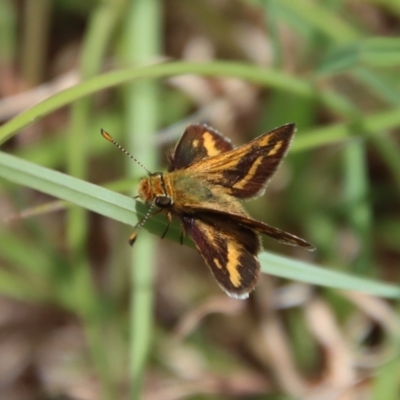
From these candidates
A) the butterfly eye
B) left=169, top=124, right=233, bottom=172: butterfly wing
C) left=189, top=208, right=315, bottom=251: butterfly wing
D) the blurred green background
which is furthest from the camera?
the blurred green background

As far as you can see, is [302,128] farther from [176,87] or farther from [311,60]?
[176,87]

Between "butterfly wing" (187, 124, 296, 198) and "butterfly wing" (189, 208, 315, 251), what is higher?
"butterfly wing" (187, 124, 296, 198)

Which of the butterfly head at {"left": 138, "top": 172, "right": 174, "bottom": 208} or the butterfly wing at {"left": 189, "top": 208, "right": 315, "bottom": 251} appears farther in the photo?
the butterfly head at {"left": 138, "top": 172, "right": 174, "bottom": 208}

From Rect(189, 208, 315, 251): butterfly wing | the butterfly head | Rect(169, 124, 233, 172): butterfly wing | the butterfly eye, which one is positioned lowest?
Rect(189, 208, 315, 251): butterfly wing

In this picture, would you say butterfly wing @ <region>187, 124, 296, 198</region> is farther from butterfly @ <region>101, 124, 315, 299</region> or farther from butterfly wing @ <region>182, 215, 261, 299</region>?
butterfly wing @ <region>182, 215, 261, 299</region>

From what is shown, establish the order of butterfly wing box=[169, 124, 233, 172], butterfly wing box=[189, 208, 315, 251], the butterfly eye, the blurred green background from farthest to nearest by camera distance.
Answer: the blurred green background → butterfly wing box=[169, 124, 233, 172] → the butterfly eye → butterfly wing box=[189, 208, 315, 251]

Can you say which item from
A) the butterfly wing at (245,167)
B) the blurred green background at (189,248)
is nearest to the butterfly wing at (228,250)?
the butterfly wing at (245,167)

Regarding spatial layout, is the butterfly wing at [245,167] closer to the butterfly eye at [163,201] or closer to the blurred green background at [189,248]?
the butterfly eye at [163,201]

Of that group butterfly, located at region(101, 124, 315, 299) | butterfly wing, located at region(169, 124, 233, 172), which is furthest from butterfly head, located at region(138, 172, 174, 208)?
butterfly wing, located at region(169, 124, 233, 172)
